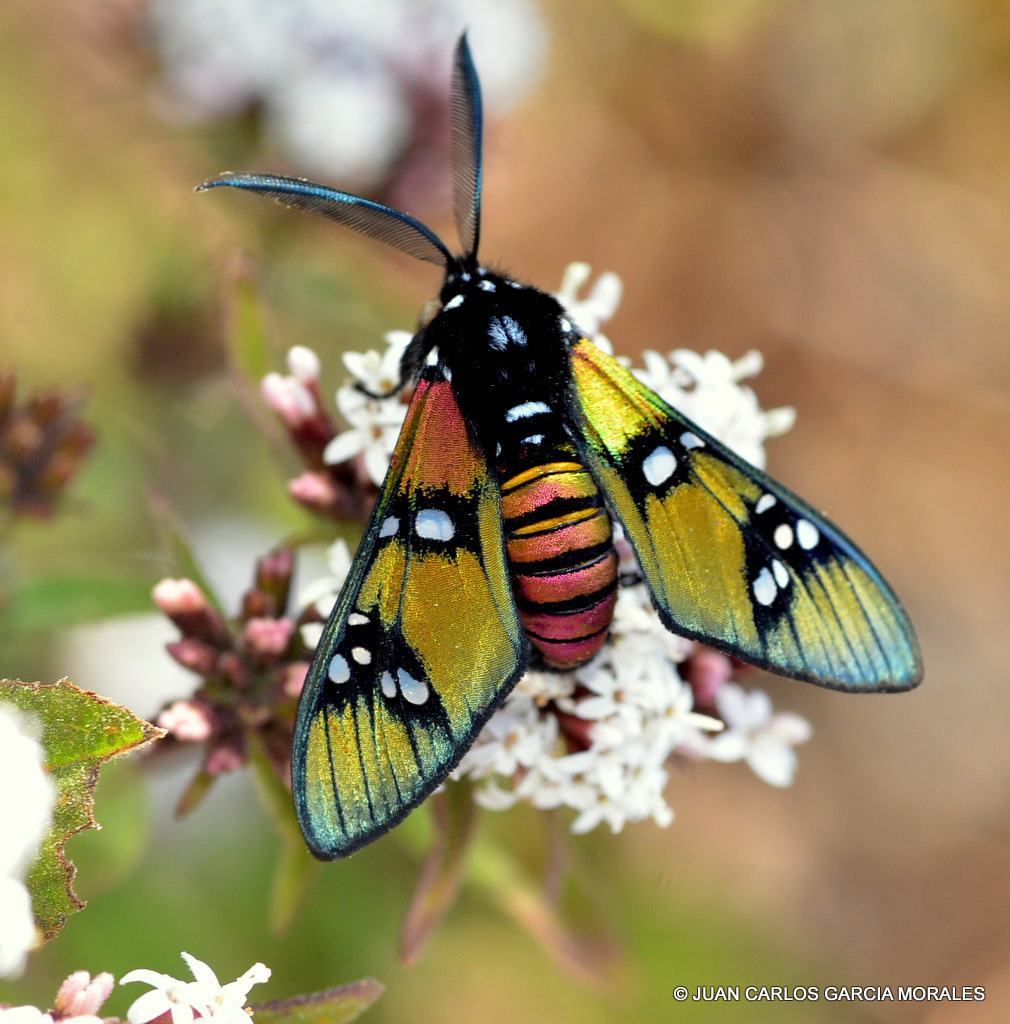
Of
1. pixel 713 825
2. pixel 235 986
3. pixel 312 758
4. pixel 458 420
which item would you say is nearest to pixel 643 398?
pixel 458 420

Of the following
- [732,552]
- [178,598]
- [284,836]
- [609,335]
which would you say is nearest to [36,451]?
[178,598]

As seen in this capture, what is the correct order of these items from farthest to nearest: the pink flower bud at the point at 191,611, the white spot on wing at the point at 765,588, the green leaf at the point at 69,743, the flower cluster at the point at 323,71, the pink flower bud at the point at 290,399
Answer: the flower cluster at the point at 323,71, the pink flower bud at the point at 290,399, the pink flower bud at the point at 191,611, the white spot on wing at the point at 765,588, the green leaf at the point at 69,743

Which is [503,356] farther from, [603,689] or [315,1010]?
[315,1010]

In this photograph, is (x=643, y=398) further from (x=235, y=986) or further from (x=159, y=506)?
(x=235, y=986)

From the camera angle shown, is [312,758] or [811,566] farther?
[811,566]

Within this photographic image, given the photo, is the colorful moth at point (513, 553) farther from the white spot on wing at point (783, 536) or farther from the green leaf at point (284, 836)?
the green leaf at point (284, 836)

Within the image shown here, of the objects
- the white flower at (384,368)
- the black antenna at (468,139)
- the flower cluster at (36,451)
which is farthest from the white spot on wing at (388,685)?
the flower cluster at (36,451)

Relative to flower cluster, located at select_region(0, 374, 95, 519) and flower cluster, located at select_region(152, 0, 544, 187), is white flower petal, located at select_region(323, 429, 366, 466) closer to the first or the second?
flower cluster, located at select_region(0, 374, 95, 519)
